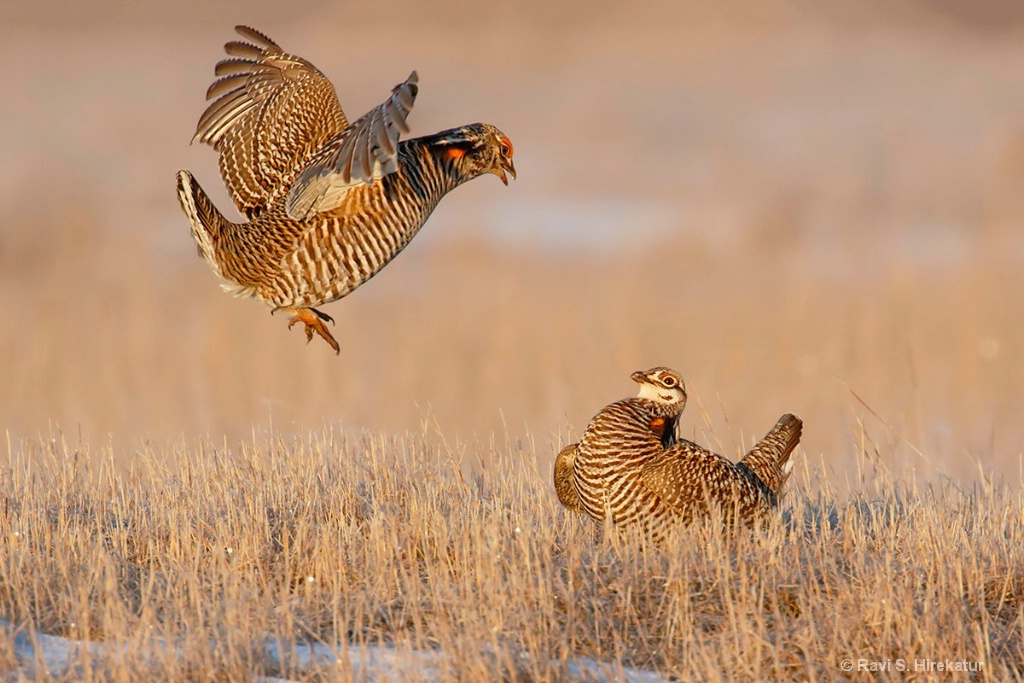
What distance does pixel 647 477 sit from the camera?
202 inches

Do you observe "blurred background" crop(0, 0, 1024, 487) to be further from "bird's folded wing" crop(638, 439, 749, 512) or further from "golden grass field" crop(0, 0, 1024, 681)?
"bird's folded wing" crop(638, 439, 749, 512)

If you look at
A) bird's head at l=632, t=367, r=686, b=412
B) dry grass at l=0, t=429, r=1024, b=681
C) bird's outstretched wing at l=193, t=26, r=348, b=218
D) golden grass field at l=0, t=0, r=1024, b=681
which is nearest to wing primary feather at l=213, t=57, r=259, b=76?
bird's outstretched wing at l=193, t=26, r=348, b=218

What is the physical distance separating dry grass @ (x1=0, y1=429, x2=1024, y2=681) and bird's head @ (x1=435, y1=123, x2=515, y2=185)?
1.67 meters

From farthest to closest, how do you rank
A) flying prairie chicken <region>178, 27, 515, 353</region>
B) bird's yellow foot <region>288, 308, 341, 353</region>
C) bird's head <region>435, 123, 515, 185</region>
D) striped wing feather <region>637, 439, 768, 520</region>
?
bird's head <region>435, 123, 515, 185</region> < bird's yellow foot <region>288, 308, 341, 353</region> < flying prairie chicken <region>178, 27, 515, 353</region> < striped wing feather <region>637, 439, 768, 520</region>

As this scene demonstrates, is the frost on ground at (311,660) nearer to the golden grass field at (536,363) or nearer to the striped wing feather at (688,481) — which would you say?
the golden grass field at (536,363)

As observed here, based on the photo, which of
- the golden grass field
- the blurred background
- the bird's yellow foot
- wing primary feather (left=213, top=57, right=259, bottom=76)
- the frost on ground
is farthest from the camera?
the blurred background

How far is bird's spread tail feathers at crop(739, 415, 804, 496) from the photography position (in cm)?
571

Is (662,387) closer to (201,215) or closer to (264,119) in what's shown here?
(201,215)

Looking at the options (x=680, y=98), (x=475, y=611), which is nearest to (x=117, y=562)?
(x=475, y=611)

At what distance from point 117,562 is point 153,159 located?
483 inches

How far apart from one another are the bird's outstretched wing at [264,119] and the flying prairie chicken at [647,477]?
2.05 meters

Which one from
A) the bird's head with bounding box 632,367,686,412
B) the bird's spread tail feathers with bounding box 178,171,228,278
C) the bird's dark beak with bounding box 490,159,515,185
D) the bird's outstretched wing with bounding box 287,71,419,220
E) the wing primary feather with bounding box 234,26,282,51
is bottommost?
the bird's head with bounding box 632,367,686,412

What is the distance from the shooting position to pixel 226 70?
7039mm

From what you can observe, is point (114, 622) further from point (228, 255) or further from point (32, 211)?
point (32, 211)
